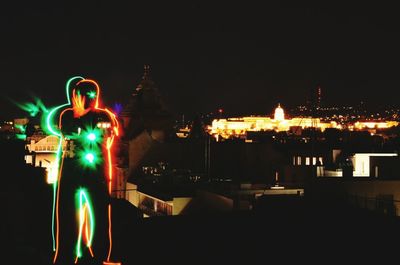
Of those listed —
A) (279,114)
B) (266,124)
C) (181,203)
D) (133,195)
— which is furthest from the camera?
(279,114)

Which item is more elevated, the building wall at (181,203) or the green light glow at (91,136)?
the green light glow at (91,136)

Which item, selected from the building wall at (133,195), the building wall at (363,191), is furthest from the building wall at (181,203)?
the building wall at (133,195)

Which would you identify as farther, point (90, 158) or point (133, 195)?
point (133, 195)

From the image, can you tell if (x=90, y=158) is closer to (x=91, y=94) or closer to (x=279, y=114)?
(x=91, y=94)

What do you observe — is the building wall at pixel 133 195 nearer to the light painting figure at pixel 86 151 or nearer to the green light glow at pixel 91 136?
the light painting figure at pixel 86 151

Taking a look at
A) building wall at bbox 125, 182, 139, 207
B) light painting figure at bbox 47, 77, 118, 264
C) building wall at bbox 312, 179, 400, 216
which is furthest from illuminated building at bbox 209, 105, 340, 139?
light painting figure at bbox 47, 77, 118, 264

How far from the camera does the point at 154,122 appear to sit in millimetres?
57125

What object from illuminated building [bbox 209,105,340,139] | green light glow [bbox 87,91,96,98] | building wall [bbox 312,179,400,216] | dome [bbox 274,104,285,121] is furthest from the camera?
dome [bbox 274,104,285,121]

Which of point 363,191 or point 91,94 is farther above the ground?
point 91,94

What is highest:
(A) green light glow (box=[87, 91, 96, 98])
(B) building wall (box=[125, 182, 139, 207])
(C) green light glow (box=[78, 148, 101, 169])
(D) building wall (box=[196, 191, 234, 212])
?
(A) green light glow (box=[87, 91, 96, 98])

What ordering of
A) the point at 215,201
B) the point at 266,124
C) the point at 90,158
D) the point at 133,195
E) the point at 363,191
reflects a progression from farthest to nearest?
the point at 266,124
the point at 133,195
the point at 215,201
the point at 363,191
the point at 90,158

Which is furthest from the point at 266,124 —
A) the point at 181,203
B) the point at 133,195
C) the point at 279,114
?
the point at 181,203

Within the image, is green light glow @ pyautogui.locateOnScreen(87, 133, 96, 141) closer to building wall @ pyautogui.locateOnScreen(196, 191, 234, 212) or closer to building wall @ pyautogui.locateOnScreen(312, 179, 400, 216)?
building wall @ pyautogui.locateOnScreen(196, 191, 234, 212)

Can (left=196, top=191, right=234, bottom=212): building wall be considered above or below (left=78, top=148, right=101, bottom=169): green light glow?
below
